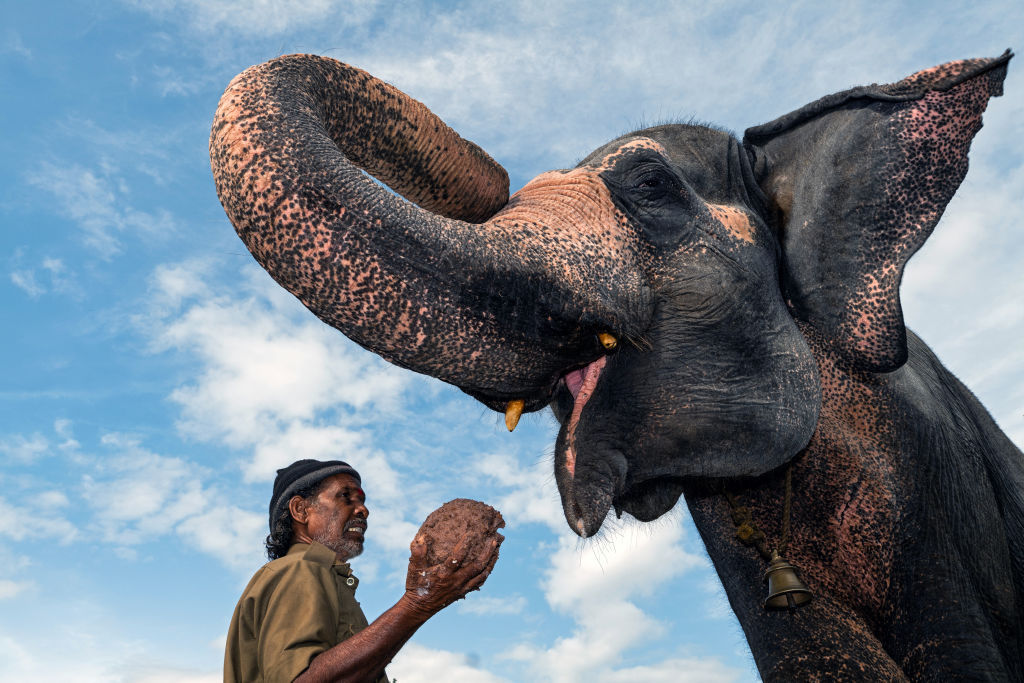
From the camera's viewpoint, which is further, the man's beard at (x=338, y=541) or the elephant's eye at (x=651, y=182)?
the man's beard at (x=338, y=541)

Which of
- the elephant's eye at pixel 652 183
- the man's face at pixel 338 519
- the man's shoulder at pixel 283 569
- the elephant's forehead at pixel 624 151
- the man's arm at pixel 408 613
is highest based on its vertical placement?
the elephant's forehead at pixel 624 151

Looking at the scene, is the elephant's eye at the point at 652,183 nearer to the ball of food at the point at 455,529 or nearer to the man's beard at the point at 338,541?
the ball of food at the point at 455,529

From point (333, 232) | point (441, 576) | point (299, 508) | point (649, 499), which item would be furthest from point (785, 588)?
point (333, 232)

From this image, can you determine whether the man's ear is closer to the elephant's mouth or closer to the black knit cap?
the black knit cap

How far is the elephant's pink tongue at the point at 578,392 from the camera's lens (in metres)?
2.24

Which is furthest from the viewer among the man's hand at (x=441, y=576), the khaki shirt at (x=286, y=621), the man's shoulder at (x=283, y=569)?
the man's shoulder at (x=283, y=569)

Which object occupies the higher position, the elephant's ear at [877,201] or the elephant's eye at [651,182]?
the elephant's eye at [651,182]

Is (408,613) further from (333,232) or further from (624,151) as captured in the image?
(624,151)

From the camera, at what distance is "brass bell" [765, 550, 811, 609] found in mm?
2557

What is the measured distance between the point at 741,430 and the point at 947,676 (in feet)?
3.20

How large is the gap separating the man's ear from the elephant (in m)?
0.83

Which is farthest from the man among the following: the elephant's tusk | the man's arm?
the elephant's tusk

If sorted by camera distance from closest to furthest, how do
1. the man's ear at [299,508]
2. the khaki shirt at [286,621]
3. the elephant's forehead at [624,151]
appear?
1. the khaki shirt at [286,621]
2. the elephant's forehead at [624,151]
3. the man's ear at [299,508]

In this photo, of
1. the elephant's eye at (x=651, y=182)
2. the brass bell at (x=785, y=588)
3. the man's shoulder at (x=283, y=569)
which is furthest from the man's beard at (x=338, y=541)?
the elephant's eye at (x=651, y=182)
